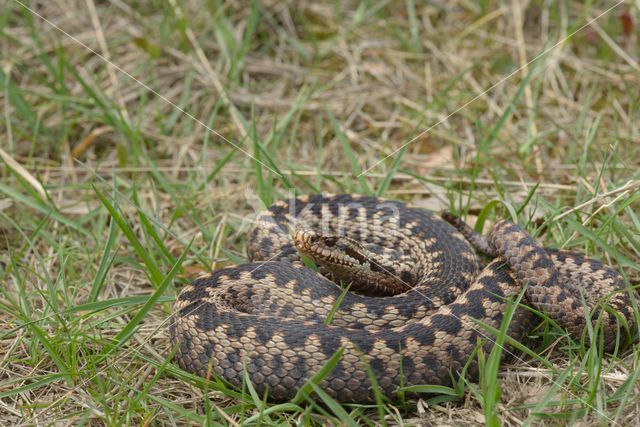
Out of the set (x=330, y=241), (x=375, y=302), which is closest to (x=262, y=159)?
(x=330, y=241)

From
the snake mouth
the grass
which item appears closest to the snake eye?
the snake mouth

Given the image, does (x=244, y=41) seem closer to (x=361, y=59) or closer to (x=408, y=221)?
(x=361, y=59)

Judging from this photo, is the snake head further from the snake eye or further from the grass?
the grass

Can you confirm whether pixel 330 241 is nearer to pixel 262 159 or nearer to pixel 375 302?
pixel 375 302

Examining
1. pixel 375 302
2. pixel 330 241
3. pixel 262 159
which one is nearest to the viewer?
pixel 375 302

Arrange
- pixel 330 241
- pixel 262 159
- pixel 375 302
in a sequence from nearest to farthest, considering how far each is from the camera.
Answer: pixel 375 302
pixel 330 241
pixel 262 159

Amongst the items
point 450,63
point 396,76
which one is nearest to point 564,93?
point 450,63
